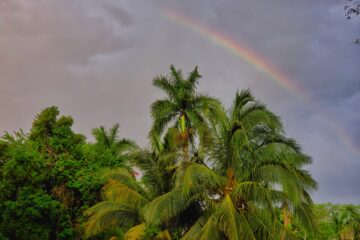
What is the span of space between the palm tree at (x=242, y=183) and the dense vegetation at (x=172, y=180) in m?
0.04

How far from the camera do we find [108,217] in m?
18.7

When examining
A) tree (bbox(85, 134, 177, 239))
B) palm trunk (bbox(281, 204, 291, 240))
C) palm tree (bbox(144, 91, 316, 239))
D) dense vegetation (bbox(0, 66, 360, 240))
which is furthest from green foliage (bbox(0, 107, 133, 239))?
palm trunk (bbox(281, 204, 291, 240))

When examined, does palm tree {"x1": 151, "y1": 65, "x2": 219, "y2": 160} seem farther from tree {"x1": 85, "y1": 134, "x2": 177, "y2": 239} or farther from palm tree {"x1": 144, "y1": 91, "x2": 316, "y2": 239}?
palm tree {"x1": 144, "y1": 91, "x2": 316, "y2": 239}

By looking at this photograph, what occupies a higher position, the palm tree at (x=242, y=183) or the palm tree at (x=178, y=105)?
the palm tree at (x=178, y=105)

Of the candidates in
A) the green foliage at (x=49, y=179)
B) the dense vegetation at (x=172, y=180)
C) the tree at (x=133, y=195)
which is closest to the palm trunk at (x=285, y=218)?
the dense vegetation at (x=172, y=180)

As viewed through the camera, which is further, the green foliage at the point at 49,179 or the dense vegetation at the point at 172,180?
the green foliage at the point at 49,179

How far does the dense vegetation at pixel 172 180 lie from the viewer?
594 inches

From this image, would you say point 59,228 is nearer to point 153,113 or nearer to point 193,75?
point 153,113

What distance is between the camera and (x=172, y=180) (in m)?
19.7

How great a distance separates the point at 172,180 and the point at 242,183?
18.2ft

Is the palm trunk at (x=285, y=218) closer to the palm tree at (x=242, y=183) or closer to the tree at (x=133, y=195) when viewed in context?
the palm tree at (x=242, y=183)

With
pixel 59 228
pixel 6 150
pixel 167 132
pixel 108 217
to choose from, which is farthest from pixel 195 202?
pixel 6 150

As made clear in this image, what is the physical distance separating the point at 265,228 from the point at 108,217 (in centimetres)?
712

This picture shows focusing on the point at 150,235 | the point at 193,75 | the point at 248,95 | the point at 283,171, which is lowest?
the point at 150,235
